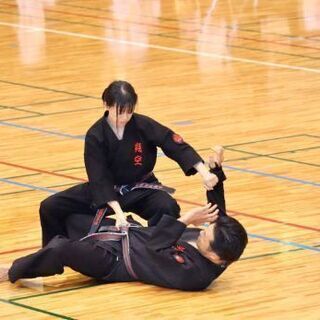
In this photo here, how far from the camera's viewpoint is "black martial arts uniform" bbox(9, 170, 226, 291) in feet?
22.8

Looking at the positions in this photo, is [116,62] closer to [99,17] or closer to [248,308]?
[99,17]

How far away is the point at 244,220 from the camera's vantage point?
8.41 metres

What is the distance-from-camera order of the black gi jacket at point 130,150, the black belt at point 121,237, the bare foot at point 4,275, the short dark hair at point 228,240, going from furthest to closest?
the black gi jacket at point 130,150, the bare foot at point 4,275, the black belt at point 121,237, the short dark hair at point 228,240

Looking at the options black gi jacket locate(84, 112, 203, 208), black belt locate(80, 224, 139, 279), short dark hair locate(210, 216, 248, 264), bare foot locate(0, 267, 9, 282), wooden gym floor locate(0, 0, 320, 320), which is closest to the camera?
short dark hair locate(210, 216, 248, 264)

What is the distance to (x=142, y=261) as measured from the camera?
7.05 meters

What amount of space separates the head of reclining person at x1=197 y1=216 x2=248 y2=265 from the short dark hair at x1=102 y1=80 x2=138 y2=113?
848mm

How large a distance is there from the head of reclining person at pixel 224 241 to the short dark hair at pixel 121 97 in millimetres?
848

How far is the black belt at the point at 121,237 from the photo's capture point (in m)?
7.08

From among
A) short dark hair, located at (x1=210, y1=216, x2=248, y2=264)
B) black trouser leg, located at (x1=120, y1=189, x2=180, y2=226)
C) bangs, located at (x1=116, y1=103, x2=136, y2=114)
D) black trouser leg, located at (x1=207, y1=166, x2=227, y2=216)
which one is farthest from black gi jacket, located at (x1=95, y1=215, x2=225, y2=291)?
bangs, located at (x1=116, y1=103, x2=136, y2=114)

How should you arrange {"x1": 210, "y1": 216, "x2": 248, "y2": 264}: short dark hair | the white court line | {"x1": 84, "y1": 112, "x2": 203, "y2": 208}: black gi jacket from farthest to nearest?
1. the white court line
2. {"x1": 84, "y1": 112, "x2": 203, "y2": 208}: black gi jacket
3. {"x1": 210, "y1": 216, "x2": 248, "y2": 264}: short dark hair

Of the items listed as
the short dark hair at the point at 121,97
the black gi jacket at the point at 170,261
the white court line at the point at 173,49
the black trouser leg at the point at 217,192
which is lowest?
the white court line at the point at 173,49

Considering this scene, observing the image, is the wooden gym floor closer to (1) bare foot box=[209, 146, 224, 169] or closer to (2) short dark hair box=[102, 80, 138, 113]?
(1) bare foot box=[209, 146, 224, 169]

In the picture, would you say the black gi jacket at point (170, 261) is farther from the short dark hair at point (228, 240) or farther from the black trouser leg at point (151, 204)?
the black trouser leg at point (151, 204)

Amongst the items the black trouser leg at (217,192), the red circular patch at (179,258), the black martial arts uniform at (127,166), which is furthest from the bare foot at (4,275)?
the black trouser leg at (217,192)
